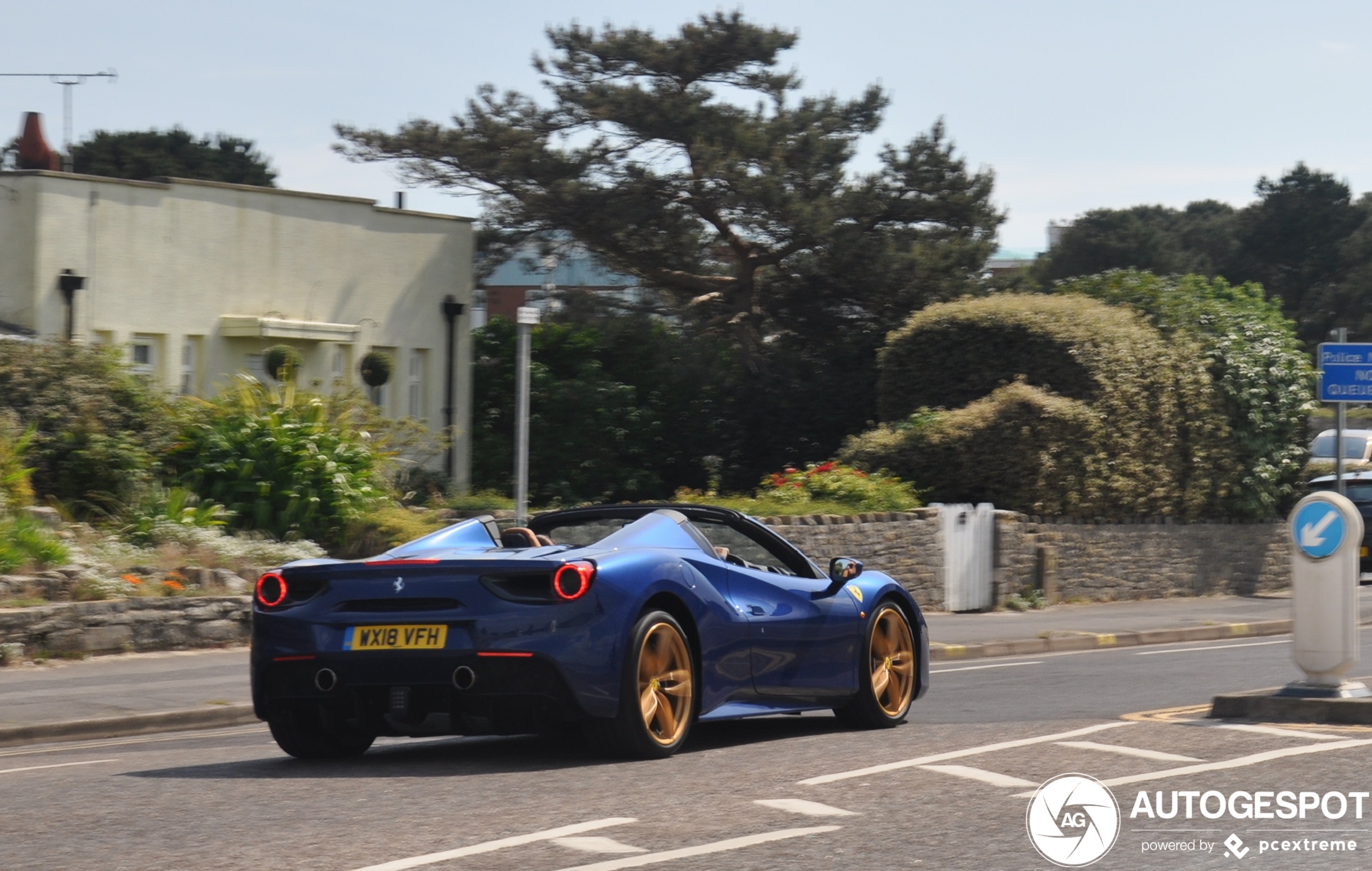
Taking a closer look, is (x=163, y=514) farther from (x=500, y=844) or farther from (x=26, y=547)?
(x=500, y=844)

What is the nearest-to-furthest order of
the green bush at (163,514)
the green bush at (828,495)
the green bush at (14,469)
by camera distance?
the green bush at (14,469) < the green bush at (163,514) < the green bush at (828,495)

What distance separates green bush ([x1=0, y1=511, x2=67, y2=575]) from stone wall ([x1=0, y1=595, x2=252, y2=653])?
0.84 m

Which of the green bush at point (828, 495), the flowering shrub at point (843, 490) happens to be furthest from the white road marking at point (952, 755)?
the flowering shrub at point (843, 490)

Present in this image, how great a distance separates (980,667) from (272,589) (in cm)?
934

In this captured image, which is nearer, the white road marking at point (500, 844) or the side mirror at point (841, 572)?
the white road marking at point (500, 844)

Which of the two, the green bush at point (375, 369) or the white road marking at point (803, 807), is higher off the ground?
the green bush at point (375, 369)

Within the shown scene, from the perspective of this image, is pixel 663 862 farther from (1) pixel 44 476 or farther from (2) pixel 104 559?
(1) pixel 44 476

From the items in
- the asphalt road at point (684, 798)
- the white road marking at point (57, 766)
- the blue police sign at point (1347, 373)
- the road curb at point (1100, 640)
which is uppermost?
the blue police sign at point (1347, 373)

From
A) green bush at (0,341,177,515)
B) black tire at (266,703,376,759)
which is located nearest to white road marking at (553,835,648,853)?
black tire at (266,703,376,759)

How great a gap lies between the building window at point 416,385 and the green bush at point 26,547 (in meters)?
12.7

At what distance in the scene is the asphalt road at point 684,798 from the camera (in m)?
6.16

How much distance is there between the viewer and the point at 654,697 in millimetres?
8422

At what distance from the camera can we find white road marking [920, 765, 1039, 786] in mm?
7684

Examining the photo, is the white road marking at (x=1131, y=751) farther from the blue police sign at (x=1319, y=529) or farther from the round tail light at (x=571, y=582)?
the round tail light at (x=571, y=582)
